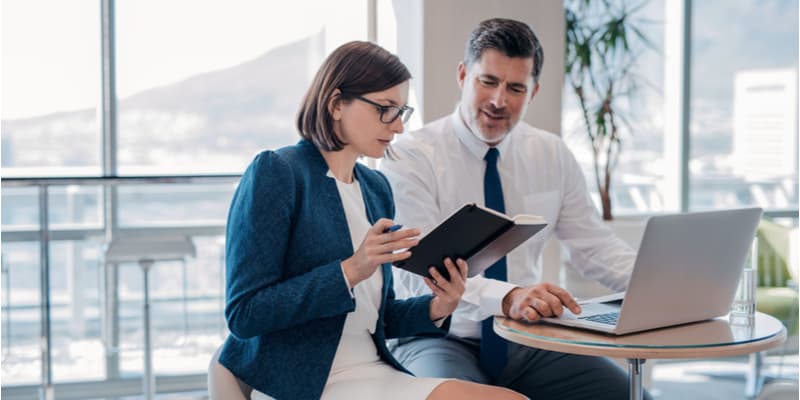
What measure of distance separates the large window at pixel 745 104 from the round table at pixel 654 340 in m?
3.55

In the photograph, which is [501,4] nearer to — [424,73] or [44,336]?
[424,73]

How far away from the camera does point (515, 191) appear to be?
8.70 feet

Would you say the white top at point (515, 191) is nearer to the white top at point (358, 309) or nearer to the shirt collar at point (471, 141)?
the shirt collar at point (471, 141)

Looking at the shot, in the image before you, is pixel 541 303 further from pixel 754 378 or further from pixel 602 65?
pixel 602 65

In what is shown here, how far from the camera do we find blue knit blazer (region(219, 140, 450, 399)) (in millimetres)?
1792

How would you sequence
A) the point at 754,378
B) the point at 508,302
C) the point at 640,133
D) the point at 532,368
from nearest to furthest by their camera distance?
the point at 508,302, the point at 532,368, the point at 754,378, the point at 640,133

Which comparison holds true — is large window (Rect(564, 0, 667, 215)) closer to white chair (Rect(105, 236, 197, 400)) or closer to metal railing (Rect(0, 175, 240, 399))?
metal railing (Rect(0, 175, 240, 399))

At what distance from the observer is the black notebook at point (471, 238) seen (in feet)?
5.58

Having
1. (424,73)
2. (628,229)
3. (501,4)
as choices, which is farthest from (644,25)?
(424,73)

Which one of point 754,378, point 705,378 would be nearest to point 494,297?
point 754,378

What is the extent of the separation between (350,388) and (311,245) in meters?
0.32

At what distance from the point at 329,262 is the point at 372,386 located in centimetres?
28

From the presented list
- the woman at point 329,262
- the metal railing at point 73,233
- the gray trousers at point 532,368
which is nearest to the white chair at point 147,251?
the metal railing at point 73,233

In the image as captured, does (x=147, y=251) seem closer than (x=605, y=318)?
No
